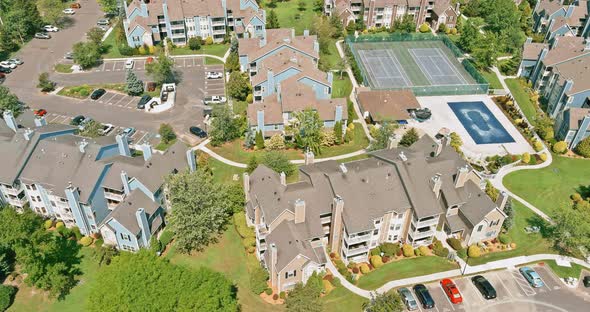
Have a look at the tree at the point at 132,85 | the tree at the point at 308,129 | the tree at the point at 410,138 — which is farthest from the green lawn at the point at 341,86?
the tree at the point at 132,85

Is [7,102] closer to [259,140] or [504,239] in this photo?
[259,140]

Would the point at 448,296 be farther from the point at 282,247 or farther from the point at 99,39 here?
the point at 99,39

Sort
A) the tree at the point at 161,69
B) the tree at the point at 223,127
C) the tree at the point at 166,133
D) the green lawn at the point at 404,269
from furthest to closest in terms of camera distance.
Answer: the tree at the point at 161,69, the tree at the point at 166,133, the tree at the point at 223,127, the green lawn at the point at 404,269

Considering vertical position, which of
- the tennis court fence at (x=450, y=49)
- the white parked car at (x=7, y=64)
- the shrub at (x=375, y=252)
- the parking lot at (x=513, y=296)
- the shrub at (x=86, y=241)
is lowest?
the shrub at (x=86, y=241)

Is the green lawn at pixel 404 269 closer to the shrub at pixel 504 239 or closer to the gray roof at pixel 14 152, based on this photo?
the shrub at pixel 504 239

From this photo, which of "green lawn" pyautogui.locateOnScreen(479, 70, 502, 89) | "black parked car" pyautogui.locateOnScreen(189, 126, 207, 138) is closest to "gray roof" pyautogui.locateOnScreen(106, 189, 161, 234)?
"black parked car" pyautogui.locateOnScreen(189, 126, 207, 138)
